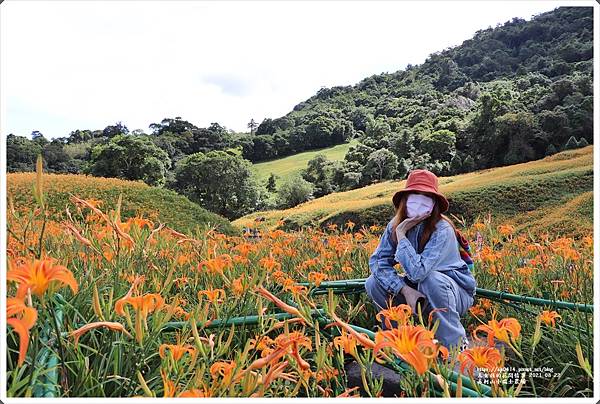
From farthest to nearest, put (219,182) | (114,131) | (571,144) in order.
A: (219,182), (571,144), (114,131)

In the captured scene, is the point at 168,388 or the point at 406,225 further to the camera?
the point at 406,225

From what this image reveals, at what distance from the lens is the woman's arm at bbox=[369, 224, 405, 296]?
1256 mm

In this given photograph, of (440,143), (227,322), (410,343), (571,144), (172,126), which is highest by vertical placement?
(172,126)

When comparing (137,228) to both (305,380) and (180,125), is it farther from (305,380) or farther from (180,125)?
(180,125)

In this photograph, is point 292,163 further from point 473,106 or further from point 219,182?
point 473,106

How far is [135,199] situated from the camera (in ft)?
14.2

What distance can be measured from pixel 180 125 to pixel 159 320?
6003 mm

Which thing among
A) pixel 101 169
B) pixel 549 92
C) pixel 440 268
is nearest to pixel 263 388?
pixel 440 268

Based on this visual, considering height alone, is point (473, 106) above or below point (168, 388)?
above

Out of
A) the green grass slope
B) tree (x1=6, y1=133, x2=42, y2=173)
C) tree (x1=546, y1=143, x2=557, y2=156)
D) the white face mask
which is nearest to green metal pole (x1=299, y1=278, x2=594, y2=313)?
the white face mask

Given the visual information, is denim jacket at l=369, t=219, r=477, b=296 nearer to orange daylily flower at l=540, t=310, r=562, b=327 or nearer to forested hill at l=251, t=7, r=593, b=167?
orange daylily flower at l=540, t=310, r=562, b=327

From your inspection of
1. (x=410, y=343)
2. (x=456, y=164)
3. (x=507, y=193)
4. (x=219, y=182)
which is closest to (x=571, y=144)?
(x=507, y=193)

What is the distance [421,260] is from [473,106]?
5818 mm

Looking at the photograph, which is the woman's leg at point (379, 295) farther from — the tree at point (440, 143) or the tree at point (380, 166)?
the tree at point (380, 166)
